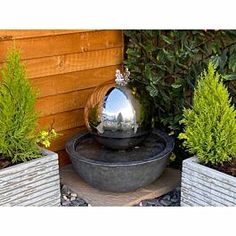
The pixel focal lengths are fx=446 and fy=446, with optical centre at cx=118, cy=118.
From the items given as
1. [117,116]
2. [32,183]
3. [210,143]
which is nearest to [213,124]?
[210,143]

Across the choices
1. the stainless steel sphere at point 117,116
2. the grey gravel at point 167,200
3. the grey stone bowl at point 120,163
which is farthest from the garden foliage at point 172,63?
the grey gravel at point 167,200

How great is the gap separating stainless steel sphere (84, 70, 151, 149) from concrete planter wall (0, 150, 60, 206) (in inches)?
12.8

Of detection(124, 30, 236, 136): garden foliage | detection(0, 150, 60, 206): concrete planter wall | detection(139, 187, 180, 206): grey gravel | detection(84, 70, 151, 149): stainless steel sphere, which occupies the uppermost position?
detection(124, 30, 236, 136): garden foliage

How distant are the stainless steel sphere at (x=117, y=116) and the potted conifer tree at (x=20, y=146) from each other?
1.07 feet

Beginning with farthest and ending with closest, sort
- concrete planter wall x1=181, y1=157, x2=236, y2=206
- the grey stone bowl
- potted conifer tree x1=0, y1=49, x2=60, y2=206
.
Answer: the grey stone bowl
potted conifer tree x1=0, y1=49, x2=60, y2=206
concrete planter wall x1=181, y1=157, x2=236, y2=206

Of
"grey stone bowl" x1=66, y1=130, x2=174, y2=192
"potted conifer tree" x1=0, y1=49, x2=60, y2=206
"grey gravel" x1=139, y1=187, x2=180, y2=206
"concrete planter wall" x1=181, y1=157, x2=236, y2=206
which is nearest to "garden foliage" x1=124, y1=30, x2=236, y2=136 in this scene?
"grey stone bowl" x1=66, y1=130, x2=174, y2=192

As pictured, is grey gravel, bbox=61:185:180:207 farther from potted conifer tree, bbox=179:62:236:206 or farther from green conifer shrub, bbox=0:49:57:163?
green conifer shrub, bbox=0:49:57:163

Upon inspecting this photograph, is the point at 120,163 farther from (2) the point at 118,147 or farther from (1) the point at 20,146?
(1) the point at 20,146

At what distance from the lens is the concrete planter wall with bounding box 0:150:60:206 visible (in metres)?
2.01

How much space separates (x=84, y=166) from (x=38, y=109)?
458 mm

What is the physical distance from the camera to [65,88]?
260 cm
